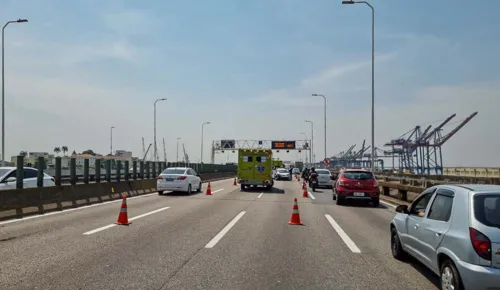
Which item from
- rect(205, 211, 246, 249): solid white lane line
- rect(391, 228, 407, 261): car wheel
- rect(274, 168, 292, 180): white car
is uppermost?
rect(391, 228, 407, 261): car wheel

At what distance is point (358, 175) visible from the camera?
67.8ft

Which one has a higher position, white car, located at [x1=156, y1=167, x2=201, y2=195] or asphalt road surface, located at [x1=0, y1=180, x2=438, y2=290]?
white car, located at [x1=156, y1=167, x2=201, y2=195]

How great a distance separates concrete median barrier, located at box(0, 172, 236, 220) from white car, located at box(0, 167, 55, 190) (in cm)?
84

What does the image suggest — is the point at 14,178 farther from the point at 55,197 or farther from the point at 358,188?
the point at 358,188

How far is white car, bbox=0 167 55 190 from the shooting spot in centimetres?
1591

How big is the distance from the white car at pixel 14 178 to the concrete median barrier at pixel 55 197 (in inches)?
33.0

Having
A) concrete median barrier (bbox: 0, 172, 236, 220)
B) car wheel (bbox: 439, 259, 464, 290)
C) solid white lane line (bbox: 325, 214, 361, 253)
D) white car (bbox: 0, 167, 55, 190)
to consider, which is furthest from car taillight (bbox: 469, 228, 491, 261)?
white car (bbox: 0, 167, 55, 190)

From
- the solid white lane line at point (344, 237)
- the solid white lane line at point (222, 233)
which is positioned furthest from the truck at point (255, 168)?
the solid white lane line at point (344, 237)

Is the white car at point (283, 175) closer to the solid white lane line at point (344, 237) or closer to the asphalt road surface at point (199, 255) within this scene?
the solid white lane line at point (344, 237)

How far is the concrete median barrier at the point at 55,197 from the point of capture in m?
14.1

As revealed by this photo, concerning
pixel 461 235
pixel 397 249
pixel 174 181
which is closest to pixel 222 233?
pixel 397 249

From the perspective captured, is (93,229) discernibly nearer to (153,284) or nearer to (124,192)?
(153,284)

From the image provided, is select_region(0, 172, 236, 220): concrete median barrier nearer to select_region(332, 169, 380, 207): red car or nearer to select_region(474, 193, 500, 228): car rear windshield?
select_region(332, 169, 380, 207): red car

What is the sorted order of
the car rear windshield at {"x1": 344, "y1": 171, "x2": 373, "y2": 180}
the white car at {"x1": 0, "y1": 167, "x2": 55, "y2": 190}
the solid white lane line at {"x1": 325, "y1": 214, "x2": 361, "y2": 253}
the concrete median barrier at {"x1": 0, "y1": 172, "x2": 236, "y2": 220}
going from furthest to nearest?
the car rear windshield at {"x1": 344, "y1": 171, "x2": 373, "y2": 180}, the white car at {"x1": 0, "y1": 167, "x2": 55, "y2": 190}, the concrete median barrier at {"x1": 0, "y1": 172, "x2": 236, "y2": 220}, the solid white lane line at {"x1": 325, "y1": 214, "x2": 361, "y2": 253}
